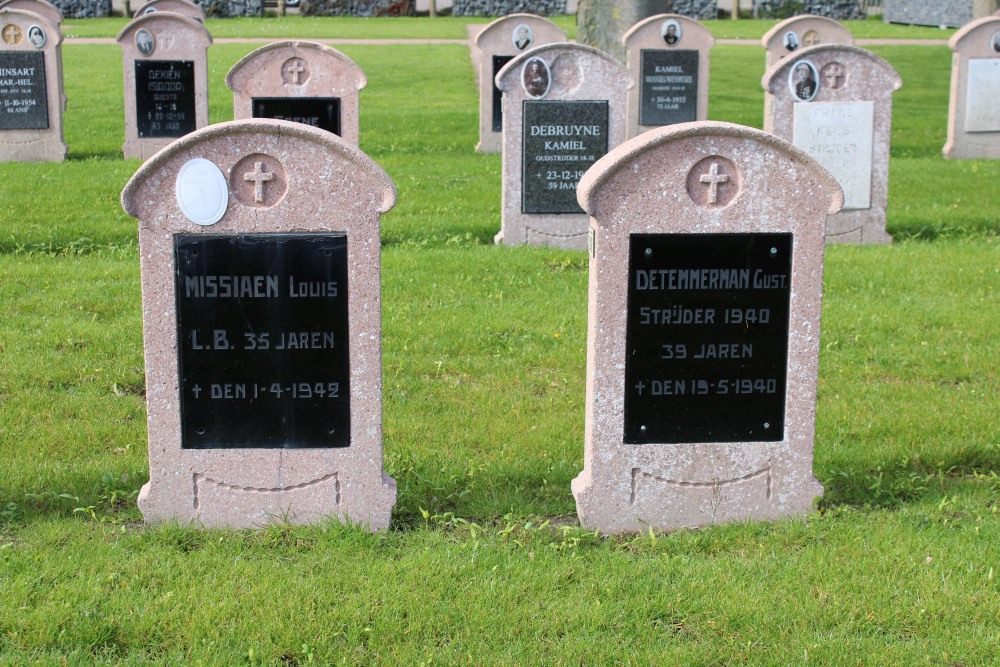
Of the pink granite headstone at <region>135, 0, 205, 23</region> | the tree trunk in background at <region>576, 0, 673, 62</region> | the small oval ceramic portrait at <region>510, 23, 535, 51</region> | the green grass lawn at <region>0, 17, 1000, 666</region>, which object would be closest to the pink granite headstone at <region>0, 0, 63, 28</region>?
the pink granite headstone at <region>135, 0, 205, 23</region>

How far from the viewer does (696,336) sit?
4.89 m

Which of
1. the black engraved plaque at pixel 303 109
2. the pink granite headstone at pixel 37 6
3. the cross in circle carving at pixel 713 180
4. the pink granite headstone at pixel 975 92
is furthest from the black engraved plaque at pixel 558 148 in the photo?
the pink granite headstone at pixel 37 6

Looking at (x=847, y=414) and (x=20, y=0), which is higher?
(x=20, y=0)

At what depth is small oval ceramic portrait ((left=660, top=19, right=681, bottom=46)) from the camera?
15.4 metres

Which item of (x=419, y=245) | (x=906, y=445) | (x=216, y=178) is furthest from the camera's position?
(x=419, y=245)

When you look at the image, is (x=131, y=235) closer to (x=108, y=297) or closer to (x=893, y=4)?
(x=108, y=297)

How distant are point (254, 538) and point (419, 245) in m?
5.54

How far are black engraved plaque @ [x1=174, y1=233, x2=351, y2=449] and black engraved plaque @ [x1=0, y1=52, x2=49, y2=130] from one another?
34.1 feet

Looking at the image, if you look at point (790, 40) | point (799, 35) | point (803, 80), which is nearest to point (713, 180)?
point (803, 80)

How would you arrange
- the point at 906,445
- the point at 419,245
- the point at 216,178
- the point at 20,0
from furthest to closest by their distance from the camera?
the point at 20,0 → the point at 419,245 → the point at 906,445 → the point at 216,178

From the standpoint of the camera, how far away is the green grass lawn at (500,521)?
3996 millimetres

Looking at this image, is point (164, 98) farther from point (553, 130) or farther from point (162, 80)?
point (553, 130)

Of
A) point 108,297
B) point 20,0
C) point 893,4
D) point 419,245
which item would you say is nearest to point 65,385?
point 108,297

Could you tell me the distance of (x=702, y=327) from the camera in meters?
4.89
